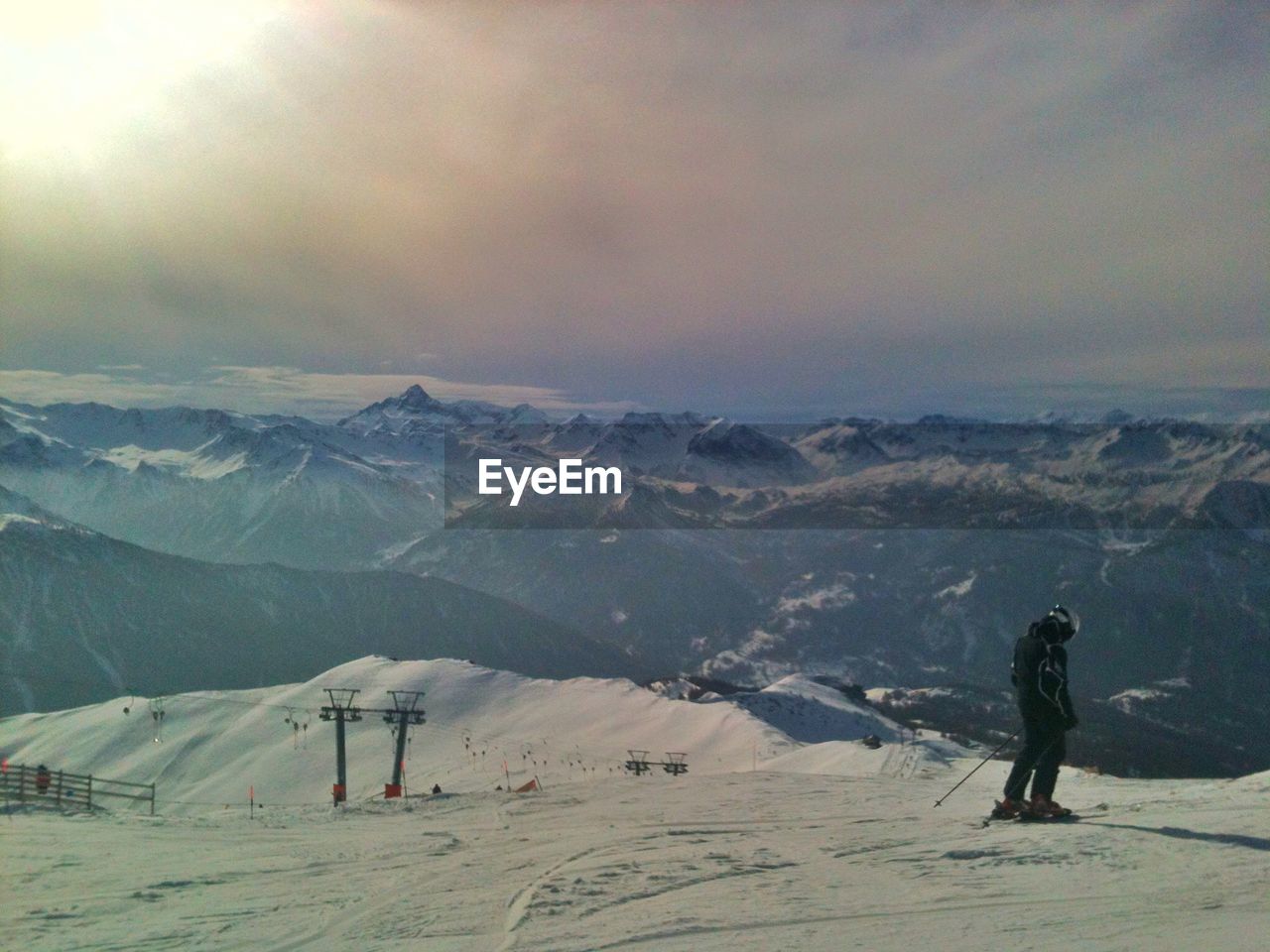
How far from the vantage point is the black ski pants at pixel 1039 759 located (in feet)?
41.1

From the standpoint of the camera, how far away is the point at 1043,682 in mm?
12648

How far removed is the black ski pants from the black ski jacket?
104 mm

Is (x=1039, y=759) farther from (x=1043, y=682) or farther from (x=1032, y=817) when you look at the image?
(x=1043, y=682)

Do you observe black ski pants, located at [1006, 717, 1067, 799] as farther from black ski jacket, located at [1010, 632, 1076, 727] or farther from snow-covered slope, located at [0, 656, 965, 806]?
snow-covered slope, located at [0, 656, 965, 806]

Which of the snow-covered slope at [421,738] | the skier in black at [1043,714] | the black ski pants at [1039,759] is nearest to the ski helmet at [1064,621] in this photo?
the skier in black at [1043,714]

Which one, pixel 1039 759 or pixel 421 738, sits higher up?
pixel 1039 759

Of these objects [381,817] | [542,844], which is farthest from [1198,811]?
[381,817]

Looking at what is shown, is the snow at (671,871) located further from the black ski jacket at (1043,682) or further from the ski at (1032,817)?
the black ski jacket at (1043,682)

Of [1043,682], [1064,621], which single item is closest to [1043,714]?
[1043,682]

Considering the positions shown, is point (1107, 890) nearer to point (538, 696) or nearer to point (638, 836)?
point (638, 836)

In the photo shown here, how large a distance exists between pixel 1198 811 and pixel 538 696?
5982 cm

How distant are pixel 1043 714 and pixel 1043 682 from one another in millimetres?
474

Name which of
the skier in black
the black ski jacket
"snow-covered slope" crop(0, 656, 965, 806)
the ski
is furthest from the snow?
"snow-covered slope" crop(0, 656, 965, 806)

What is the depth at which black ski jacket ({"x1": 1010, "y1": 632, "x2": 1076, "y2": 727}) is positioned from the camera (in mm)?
12594
